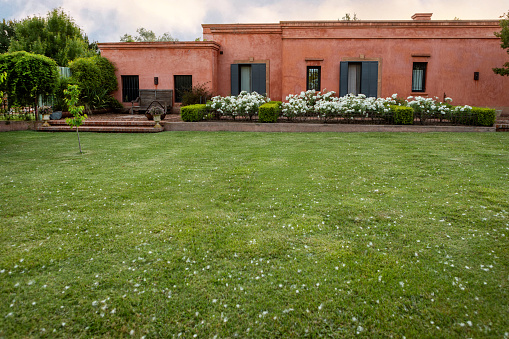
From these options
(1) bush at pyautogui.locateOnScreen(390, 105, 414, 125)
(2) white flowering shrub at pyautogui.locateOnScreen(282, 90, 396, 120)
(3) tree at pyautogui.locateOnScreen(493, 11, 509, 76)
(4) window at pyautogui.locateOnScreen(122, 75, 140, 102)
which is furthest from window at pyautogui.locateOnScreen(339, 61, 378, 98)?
(4) window at pyautogui.locateOnScreen(122, 75, 140, 102)

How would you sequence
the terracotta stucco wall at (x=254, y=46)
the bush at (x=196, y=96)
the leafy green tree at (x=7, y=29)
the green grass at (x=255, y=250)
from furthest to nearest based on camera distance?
the leafy green tree at (x=7, y=29)
the terracotta stucco wall at (x=254, y=46)
the bush at (x=196, y=96)
the green grass at (x=255, y=250)

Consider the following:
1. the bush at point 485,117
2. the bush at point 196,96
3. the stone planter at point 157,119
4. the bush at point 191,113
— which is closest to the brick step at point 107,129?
the stone planter at point 157,119

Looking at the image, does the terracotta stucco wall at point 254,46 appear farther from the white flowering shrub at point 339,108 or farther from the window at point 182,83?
the white flowering shrub at point 339,108

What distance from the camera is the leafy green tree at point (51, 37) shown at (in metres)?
31.5

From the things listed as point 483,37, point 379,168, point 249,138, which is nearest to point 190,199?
point 379,168

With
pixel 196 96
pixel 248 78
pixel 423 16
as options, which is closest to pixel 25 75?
pixel 196 96

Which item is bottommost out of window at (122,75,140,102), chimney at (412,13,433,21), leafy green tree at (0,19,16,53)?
window at (122,75,140,102)

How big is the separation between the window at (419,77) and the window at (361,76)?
1.90 metres

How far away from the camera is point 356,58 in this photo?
16.8m

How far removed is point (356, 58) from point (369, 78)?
3.60 ft

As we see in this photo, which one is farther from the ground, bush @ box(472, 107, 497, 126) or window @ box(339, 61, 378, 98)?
window @ box(339, 61, 378, 98)

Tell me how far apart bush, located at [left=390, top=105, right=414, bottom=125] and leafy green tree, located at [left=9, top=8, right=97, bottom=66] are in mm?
28219

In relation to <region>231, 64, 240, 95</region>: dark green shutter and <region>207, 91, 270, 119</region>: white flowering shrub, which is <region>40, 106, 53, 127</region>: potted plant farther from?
<region>231, 64, 240, 95</region>: dark green shutter

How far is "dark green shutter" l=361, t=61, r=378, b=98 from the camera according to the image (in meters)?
16.7
